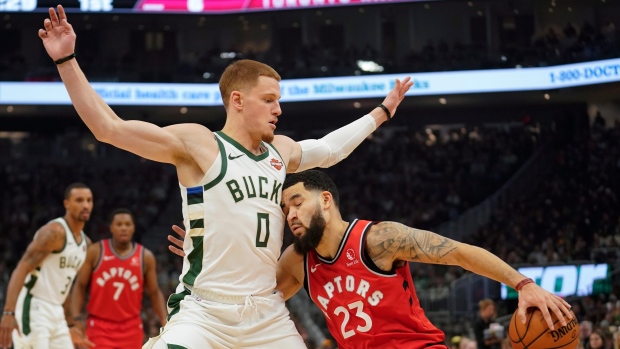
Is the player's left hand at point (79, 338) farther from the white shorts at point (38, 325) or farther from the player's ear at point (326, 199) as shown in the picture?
the player's ear at point (326, 199)

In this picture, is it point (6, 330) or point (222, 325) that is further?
point (6, 330)

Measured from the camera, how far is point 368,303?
16.0 ft

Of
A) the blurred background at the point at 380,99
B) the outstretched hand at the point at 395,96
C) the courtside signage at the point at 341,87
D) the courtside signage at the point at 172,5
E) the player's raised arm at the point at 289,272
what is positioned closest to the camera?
the player's raised arm at the point at 289,272

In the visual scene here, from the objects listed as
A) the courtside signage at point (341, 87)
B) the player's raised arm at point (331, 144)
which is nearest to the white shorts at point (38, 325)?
the player's raised arm at point (331, 144)

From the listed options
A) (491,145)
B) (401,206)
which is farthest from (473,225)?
(491,145)

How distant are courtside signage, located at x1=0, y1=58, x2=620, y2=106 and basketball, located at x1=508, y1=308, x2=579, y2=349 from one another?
68.0 feet

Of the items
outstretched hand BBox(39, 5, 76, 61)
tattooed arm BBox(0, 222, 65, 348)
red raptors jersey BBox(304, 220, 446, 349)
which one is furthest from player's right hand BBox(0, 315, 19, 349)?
outstretched hand BBox(39, 5, 76, 61)

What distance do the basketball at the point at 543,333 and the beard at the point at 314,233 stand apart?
1.17 m

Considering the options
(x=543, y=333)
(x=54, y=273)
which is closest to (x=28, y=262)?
(x=54, y=273)

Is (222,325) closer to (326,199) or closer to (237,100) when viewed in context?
(326,199)

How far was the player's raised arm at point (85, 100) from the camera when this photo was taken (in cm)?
432

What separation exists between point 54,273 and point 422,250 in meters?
5.16

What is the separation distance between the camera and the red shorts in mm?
8898

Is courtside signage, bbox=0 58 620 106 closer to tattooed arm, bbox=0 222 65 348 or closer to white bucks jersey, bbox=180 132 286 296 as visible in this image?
tattooed arm, bbox=0 222 65 348
